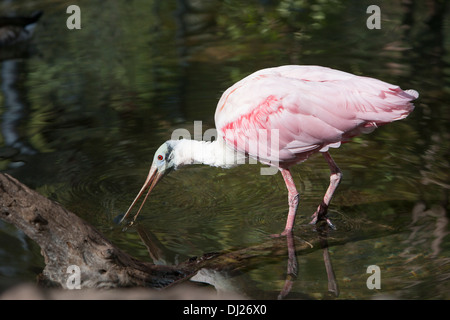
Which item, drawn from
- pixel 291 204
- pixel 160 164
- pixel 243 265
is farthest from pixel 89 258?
pixel 291 204

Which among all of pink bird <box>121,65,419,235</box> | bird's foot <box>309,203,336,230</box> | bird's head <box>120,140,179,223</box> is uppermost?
pink bird <box>121,65,419,235</box>

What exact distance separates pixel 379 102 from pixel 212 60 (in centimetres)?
569

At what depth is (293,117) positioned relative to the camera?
602 centimetres

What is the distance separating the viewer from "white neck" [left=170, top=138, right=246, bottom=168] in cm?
642

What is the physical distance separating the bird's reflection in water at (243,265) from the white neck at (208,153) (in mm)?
849

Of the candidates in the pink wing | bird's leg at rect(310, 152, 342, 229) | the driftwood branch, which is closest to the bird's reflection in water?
the driftwood branch

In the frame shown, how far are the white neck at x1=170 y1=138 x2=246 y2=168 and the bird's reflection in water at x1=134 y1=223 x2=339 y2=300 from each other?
2.78 ft

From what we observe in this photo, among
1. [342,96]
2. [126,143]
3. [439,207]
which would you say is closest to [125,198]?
[126,143]

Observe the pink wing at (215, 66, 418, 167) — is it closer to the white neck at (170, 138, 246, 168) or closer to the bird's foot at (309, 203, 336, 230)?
the white neck at (170, 138, 246, 168)

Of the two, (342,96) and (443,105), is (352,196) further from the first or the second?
(443,105)

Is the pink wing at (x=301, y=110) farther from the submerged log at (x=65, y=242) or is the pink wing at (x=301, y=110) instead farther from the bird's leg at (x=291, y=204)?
the submerged log at (x=65, y=242)

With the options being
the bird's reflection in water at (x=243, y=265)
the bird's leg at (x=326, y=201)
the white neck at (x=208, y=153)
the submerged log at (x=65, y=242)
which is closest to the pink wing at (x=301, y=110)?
the white neck at (x=208, y=153)

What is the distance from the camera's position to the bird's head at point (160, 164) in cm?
653

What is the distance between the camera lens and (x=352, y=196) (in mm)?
6871
